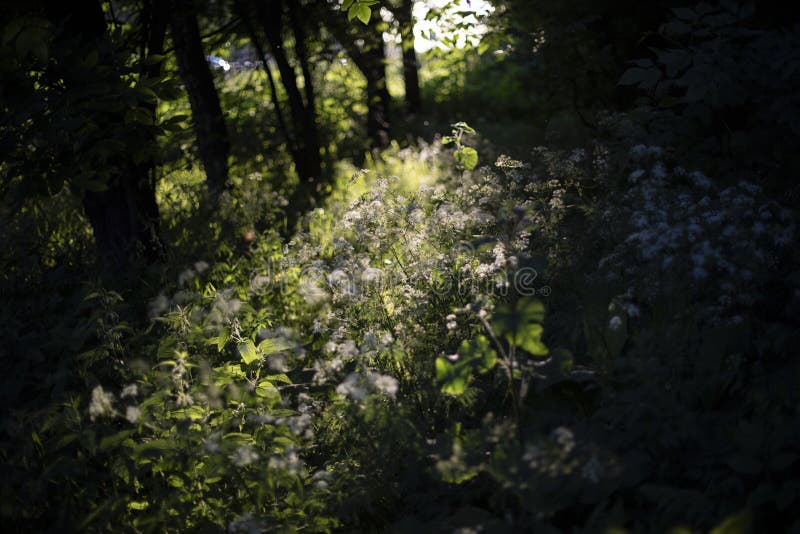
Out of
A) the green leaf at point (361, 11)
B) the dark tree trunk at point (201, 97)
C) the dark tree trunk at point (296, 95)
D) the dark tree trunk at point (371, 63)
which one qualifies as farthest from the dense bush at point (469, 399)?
the dark tree trunk at point (371, 63)

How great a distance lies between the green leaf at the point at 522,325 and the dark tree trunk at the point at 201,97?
4292 mm

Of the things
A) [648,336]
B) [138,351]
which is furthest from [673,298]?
[138,351]

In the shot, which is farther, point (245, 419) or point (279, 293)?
point (279, 293)

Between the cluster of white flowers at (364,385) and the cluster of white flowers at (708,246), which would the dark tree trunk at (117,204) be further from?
the cluster of white flowers at (708,246)

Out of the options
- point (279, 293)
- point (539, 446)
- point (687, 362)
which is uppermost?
point (539, 446)

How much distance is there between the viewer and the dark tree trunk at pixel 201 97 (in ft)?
20.0

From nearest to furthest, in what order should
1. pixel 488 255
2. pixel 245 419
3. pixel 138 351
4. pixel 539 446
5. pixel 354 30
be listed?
pixel 539 446, pixel 245 419, pixel 488 255, pixel 138 351, pixel 354 30

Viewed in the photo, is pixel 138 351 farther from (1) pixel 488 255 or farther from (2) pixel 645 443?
(2) pixel 645 443

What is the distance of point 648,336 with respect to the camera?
239 cm

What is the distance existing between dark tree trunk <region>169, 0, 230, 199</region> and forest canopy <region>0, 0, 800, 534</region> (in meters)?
0.85

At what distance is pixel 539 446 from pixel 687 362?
1.06 m

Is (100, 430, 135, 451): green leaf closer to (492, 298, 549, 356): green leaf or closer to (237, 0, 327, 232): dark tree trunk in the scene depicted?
(492, 298, 549, 356): green leaf

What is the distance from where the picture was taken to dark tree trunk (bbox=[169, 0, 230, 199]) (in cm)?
610

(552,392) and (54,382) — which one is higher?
(54,382)
